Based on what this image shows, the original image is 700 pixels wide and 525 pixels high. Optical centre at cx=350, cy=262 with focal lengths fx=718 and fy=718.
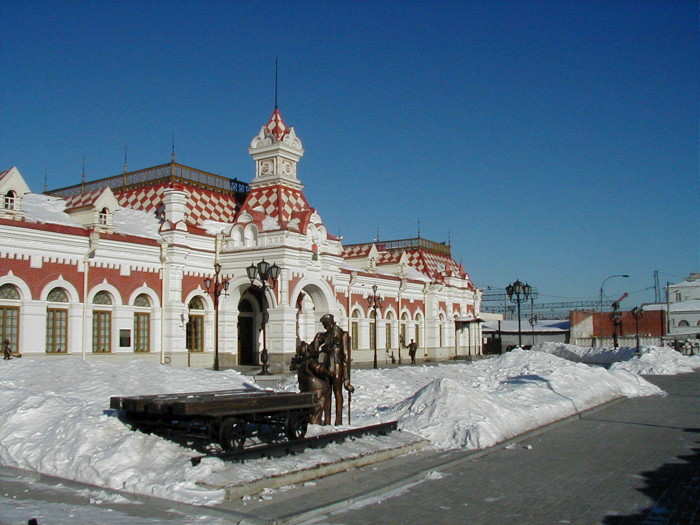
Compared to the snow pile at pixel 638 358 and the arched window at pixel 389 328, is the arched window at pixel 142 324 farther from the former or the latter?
the snow pile at pixel 638 358

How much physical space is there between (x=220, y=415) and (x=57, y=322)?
657 inches

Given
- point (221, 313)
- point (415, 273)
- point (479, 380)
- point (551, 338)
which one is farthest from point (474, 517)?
point (551, 338)

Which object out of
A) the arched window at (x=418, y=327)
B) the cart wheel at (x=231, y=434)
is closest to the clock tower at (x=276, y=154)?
the arched window at (x=418, y=327)

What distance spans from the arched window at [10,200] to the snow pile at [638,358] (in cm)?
2303

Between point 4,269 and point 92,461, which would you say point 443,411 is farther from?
point 4,269

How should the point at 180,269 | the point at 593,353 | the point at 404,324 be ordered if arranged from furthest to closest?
the point at 593,353 < the point at 404,324 < the point at 180,269

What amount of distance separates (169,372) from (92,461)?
801 centimetres

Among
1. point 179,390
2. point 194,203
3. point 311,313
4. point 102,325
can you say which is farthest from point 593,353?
point 179,390

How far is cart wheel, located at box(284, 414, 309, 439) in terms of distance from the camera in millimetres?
10438

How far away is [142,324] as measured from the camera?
2675cm

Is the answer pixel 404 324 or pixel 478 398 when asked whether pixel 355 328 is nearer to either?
pixel 404 324

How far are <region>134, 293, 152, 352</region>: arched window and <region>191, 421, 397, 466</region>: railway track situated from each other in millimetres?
16970

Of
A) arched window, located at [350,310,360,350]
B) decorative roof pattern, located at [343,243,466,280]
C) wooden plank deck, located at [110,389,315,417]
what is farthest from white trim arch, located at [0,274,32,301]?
decorative roof pattern, located at [343,243,466,280]

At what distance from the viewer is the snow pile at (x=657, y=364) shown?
34.0 m
